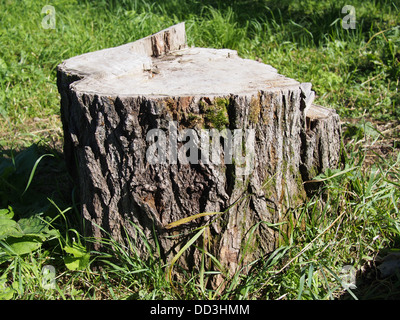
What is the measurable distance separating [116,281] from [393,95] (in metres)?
2.91

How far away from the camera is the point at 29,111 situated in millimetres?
3922

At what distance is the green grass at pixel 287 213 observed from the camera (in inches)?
87.3

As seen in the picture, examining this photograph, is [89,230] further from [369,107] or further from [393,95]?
[393,95]

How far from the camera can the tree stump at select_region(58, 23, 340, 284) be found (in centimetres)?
205
